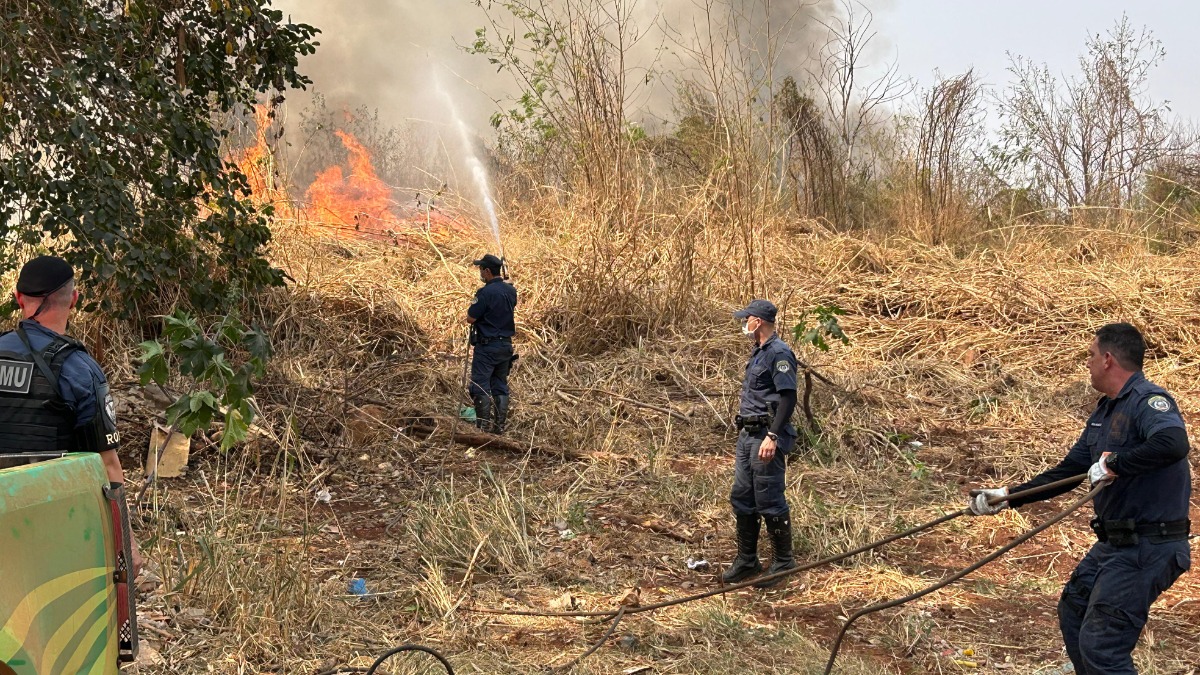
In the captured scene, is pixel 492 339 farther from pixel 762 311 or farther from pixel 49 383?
pixel 49 383

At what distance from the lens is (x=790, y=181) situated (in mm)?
13258

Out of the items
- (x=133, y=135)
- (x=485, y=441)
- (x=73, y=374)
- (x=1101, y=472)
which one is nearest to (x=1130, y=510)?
(x=1101, y=472)

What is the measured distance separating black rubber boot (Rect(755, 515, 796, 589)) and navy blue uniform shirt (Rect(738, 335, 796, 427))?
51cm

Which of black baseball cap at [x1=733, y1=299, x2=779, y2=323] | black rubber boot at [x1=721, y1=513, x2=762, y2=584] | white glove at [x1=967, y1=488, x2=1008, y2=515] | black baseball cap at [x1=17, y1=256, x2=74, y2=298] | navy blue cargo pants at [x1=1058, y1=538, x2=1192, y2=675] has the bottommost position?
black rubber boot at [x1=721, y1=513, x2=762, y2=584]

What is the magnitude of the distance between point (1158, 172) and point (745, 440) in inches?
499

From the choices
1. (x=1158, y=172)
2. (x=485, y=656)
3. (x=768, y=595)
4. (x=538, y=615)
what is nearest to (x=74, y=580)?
(x=485, y=656)

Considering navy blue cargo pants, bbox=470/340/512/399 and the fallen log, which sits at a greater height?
navy blue cargo pants, bbox=470/340/512/399

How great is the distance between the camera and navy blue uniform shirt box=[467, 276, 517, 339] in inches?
338

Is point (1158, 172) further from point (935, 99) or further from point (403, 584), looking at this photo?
point (403, 584)

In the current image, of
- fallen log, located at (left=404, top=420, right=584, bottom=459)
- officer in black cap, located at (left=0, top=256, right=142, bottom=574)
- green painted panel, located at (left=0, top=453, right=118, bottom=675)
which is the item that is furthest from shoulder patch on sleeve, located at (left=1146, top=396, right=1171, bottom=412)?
fallen log, located at (left=404, top=420, right=584, bottom=459)

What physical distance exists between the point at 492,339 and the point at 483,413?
0.66m

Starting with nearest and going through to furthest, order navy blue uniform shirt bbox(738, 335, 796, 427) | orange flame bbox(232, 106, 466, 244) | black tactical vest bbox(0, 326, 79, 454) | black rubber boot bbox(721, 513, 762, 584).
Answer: black tactical vest bbox(0, 326, 79, 454) → navy blue uniform shirt bbox(738, 335, 796, 427) → black rubber boot bbox(721, 513, 762, 584) → orange flame bbox(232, 106, 466, 244)

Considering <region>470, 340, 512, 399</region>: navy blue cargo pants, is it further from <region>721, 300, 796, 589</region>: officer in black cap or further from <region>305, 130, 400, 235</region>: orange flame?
<region>305, 130, 400, 235</region>: orange flame

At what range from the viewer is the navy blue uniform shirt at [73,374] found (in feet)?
10.4
